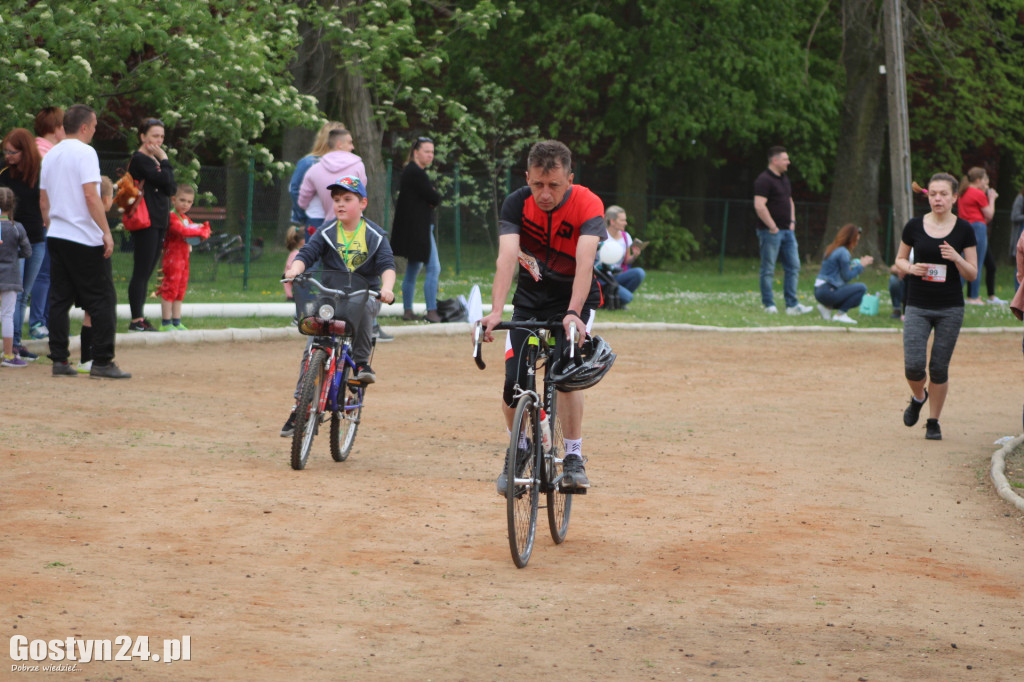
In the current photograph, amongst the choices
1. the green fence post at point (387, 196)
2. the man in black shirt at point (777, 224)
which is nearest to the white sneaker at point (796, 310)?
the man in black shirt at point (777, 224)

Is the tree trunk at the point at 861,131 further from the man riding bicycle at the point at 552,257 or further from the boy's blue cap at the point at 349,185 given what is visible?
the man riding bicycle at the point at 552,257

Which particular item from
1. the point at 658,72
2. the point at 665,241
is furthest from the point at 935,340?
the point at 665,241

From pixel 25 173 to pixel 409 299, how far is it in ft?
18.5

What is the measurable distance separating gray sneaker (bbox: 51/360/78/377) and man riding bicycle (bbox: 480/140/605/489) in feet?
19.5

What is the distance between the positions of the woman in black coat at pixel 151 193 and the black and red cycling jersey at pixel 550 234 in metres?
7.29

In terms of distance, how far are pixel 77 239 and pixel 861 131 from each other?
22983 millimetres

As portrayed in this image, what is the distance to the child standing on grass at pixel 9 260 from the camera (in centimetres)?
1156

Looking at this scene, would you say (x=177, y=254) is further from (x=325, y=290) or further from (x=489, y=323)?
(x=489, y=323)

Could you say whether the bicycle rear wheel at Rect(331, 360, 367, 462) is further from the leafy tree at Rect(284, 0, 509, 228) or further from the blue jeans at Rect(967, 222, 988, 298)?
the leafy tree at Rect(284, 0, 509, 228)

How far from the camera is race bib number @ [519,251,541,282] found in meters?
6.76

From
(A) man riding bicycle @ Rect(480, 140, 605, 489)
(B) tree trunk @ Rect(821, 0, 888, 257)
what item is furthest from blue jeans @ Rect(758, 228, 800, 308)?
(A) man riding bicycle @ Rect(480, 140, 605, 489)

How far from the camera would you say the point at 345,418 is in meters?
8.82

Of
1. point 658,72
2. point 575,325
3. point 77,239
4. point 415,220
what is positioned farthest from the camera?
point 658,72

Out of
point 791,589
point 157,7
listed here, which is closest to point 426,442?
point 791,589
